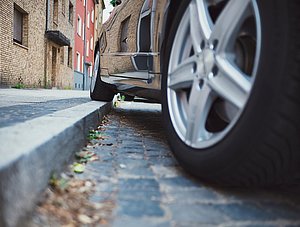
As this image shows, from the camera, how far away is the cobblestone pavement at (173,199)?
45.6 inches

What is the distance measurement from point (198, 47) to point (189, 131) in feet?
1.59

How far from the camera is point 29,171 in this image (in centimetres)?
105

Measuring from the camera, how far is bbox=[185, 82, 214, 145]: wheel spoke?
5.02 ft

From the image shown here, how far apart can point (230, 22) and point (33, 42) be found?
13.9 meters

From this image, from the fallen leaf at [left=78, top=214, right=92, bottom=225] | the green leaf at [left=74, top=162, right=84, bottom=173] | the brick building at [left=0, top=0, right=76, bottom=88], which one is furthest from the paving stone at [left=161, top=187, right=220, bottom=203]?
the brick building at [left=0, top=0, right=76, bottom=88]

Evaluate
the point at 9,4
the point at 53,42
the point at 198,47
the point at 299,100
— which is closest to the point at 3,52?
the point at 9,4

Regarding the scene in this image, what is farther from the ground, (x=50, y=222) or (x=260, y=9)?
(x=260, y=9)

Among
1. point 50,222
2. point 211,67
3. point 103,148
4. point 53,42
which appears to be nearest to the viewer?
point 50,222

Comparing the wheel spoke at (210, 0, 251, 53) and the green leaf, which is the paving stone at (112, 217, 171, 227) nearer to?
the green leaf

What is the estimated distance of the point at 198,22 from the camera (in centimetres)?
167

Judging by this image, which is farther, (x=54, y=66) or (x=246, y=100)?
(x=54, y=66)

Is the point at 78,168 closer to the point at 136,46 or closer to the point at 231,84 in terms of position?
the point at 231,84

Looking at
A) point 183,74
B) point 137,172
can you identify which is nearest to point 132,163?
point 137,172

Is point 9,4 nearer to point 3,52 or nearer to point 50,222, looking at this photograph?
point 3,52
